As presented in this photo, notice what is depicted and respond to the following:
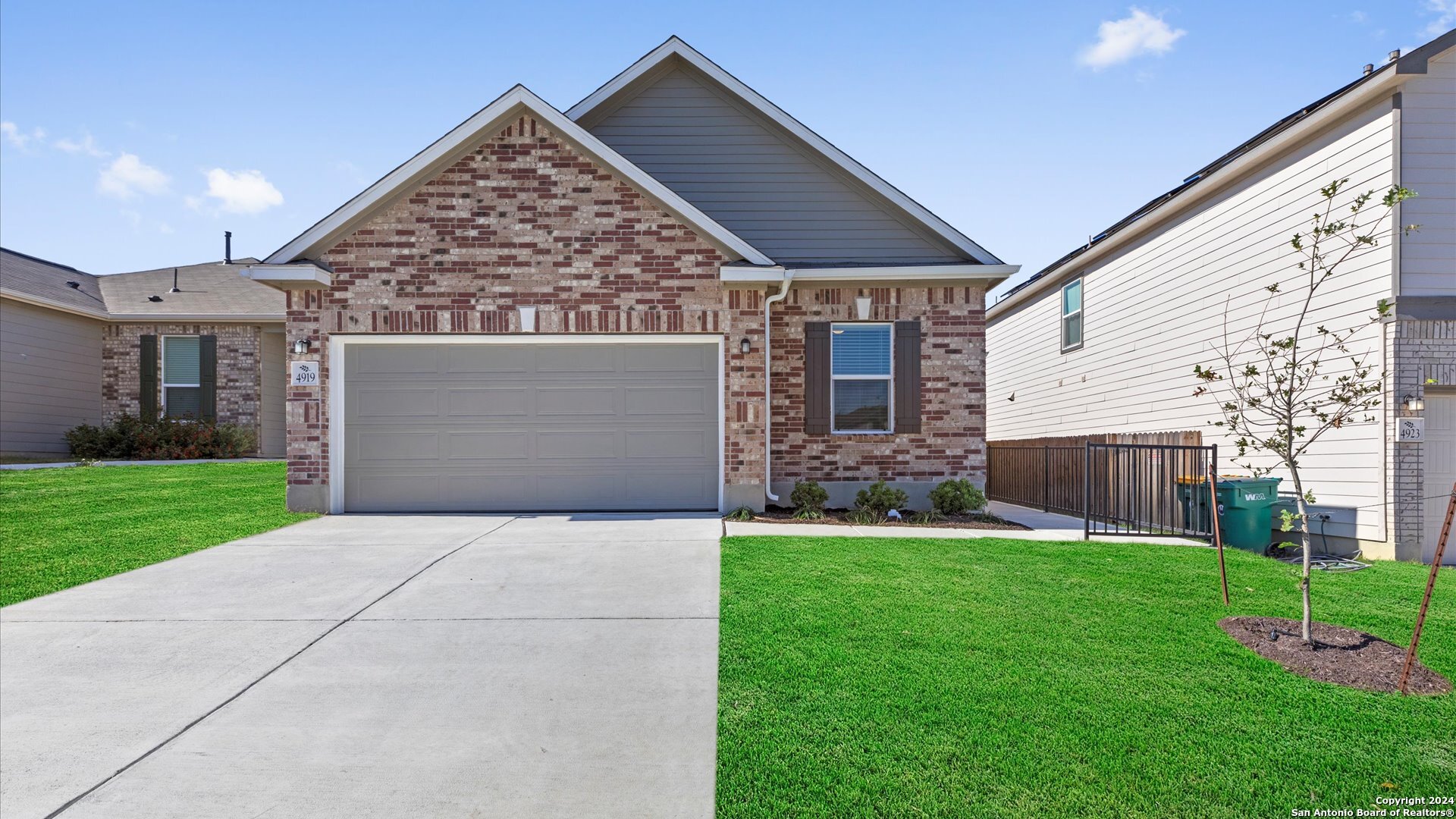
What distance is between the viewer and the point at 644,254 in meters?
10.3

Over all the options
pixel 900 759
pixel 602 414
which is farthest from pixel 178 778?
pixel 602 414

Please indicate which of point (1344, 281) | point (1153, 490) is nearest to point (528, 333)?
point (1153, 490)

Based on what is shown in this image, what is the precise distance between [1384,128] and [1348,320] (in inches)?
86.3

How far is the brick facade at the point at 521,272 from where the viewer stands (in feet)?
33.3

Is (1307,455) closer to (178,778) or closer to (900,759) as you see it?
(900,759)

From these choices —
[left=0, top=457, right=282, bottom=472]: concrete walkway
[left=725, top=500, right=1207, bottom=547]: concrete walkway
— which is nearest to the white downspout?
[left=725, top=500, right=1207, bottom=547]: concrete walkway

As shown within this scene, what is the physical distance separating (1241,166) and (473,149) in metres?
10.5

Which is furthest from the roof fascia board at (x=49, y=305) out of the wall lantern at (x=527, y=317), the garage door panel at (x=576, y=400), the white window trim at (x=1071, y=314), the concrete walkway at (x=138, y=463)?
the white window trim at (x=1071, y=314)

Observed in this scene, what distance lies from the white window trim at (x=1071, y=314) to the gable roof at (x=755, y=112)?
4.76 meters

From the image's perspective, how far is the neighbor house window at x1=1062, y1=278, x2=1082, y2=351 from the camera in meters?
15.2

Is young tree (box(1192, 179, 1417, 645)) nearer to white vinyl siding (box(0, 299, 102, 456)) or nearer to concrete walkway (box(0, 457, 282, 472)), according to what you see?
concrete walkway (box(0, 457, 282, 472))

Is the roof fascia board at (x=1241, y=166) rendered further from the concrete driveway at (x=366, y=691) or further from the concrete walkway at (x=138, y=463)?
the concrete walkway at (x=138, y=463)

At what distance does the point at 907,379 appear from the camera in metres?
11.4

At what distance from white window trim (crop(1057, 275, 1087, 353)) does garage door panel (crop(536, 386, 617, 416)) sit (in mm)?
9820
